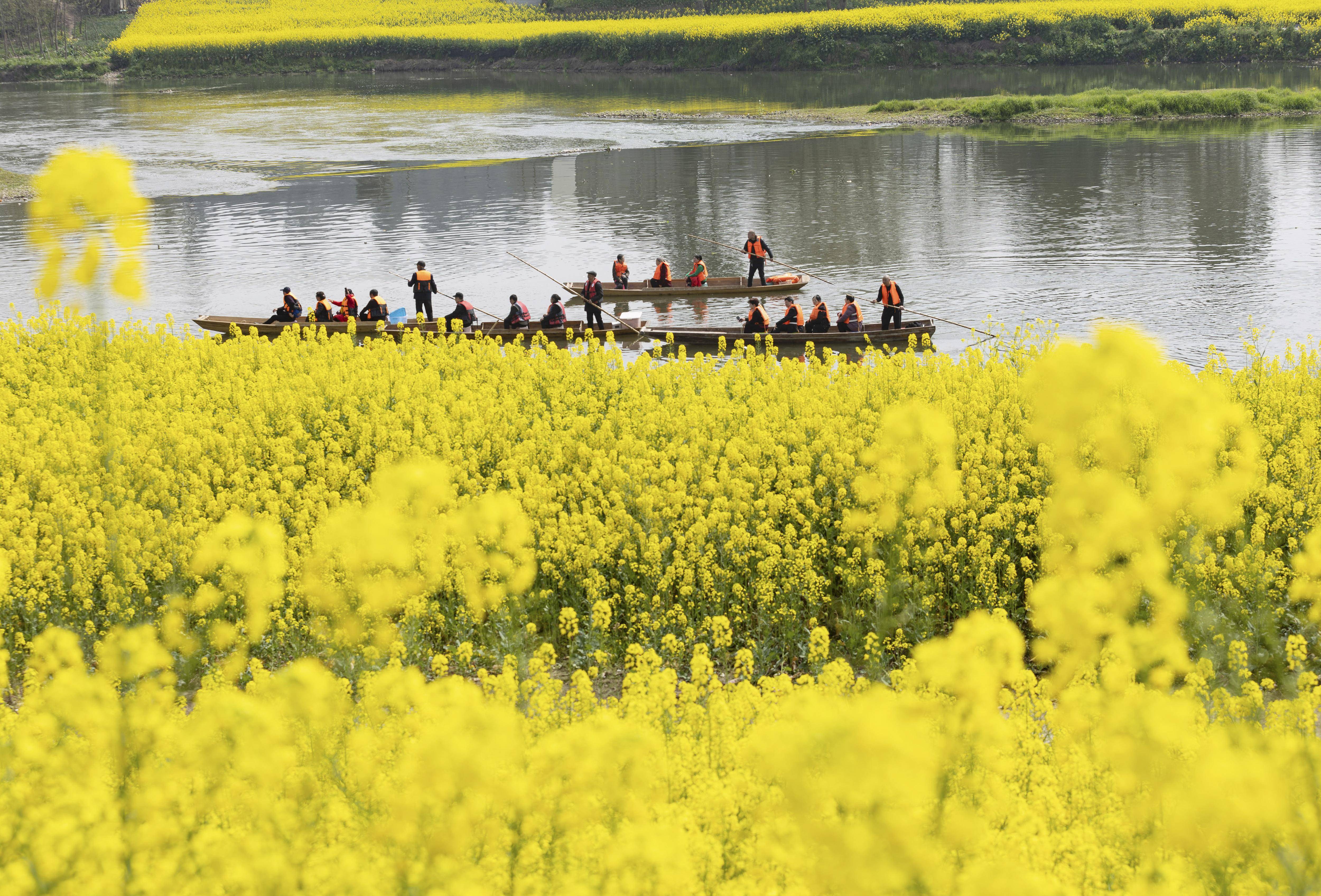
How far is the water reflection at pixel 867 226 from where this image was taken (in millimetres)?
29750

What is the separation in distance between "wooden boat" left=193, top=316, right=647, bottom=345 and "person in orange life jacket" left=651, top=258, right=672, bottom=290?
11.7 ft

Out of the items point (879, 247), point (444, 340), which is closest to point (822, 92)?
point (879, 247)

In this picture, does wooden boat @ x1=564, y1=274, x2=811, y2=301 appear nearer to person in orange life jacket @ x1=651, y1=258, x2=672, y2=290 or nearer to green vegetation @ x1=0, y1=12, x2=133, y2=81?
person in orange life jacket @ x1=651, y1=258, x2=672, y2=290

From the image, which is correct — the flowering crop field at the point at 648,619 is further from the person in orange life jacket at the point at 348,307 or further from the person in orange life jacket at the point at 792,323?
the person in orange life jacket at the point at 792,323

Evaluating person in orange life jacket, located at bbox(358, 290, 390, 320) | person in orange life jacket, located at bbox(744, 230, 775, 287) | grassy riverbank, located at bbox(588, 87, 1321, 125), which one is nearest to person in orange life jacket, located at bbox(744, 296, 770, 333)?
person in orange life jacket, located at bbox(744, 230, 775, 287)

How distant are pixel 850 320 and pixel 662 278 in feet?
24.3

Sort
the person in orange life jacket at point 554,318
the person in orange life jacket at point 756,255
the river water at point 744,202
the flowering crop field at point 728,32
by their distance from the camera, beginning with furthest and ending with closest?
the flowering crop field at point 728,32 < the river water at point 744,202 < the person in orange life jacket at point 756,255 < the person in orange life jacket at point 554,318

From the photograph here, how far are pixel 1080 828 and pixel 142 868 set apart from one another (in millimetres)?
5328

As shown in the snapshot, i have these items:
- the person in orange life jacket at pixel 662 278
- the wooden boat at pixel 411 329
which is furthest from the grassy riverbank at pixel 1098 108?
the wooden boat at pixel 411 329

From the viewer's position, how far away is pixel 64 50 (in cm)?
10475

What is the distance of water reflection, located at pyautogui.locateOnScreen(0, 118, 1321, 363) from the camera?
29750 millimetres

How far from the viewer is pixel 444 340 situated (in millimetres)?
20922

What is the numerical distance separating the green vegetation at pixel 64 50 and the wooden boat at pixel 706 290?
273 feet

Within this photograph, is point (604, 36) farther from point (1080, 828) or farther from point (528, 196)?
point (1080, 828)
